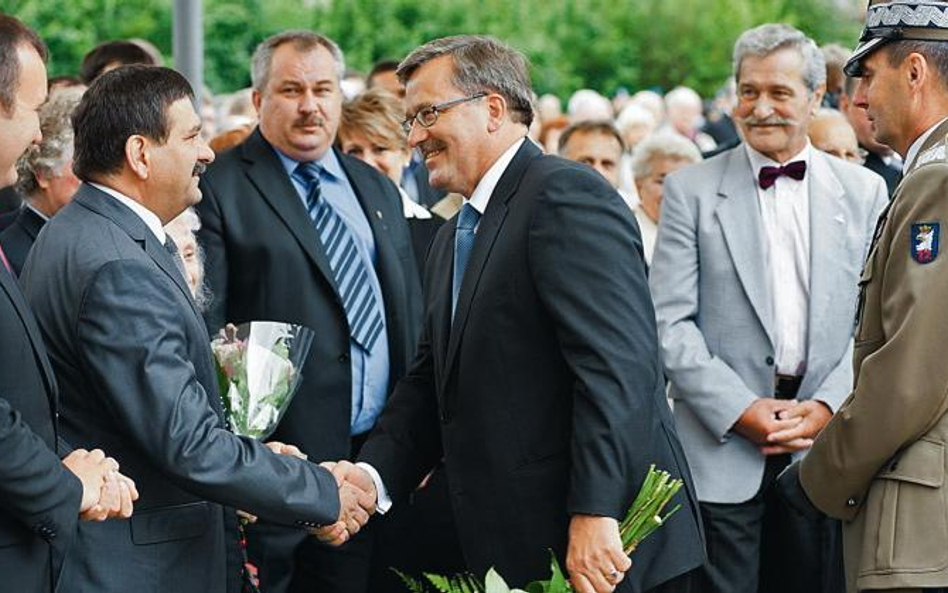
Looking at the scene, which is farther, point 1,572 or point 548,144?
point 548,144

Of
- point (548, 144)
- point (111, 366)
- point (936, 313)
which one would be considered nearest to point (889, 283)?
point (936, 313)

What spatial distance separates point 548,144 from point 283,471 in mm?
8863

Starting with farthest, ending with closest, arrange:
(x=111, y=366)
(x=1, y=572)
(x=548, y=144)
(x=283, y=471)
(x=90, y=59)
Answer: (x=548, y=144), (x=90, y=59), (x=283, y=471), (x=111, y=366), (x=1, y=572)

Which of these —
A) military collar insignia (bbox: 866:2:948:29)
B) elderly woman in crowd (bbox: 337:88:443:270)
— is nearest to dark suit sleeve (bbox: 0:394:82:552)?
military collar insignia (bbox: 866:2:948:29)

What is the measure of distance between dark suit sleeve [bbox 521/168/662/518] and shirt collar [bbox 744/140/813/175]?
1.75 meters

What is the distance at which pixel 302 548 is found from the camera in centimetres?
601

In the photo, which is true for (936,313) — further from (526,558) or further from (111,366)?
(111,366)

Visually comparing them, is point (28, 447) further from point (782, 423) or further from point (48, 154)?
point (782, 423)

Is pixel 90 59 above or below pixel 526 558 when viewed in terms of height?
above

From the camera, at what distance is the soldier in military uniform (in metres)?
4.17

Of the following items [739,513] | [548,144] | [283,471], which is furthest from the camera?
[548,144]

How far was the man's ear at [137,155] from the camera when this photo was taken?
4.23 meters

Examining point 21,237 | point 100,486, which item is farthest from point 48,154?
point 100,486

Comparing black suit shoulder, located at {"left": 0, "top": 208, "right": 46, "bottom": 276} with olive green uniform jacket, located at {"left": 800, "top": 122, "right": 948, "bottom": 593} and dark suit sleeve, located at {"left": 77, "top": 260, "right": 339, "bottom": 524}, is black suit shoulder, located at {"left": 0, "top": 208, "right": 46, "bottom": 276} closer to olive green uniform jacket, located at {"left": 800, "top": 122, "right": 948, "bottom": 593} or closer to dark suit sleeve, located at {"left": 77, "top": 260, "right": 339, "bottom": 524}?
dark suit sleeve, located at {"left": 77, "top": 260, "right": 339, "bottom": 524}
